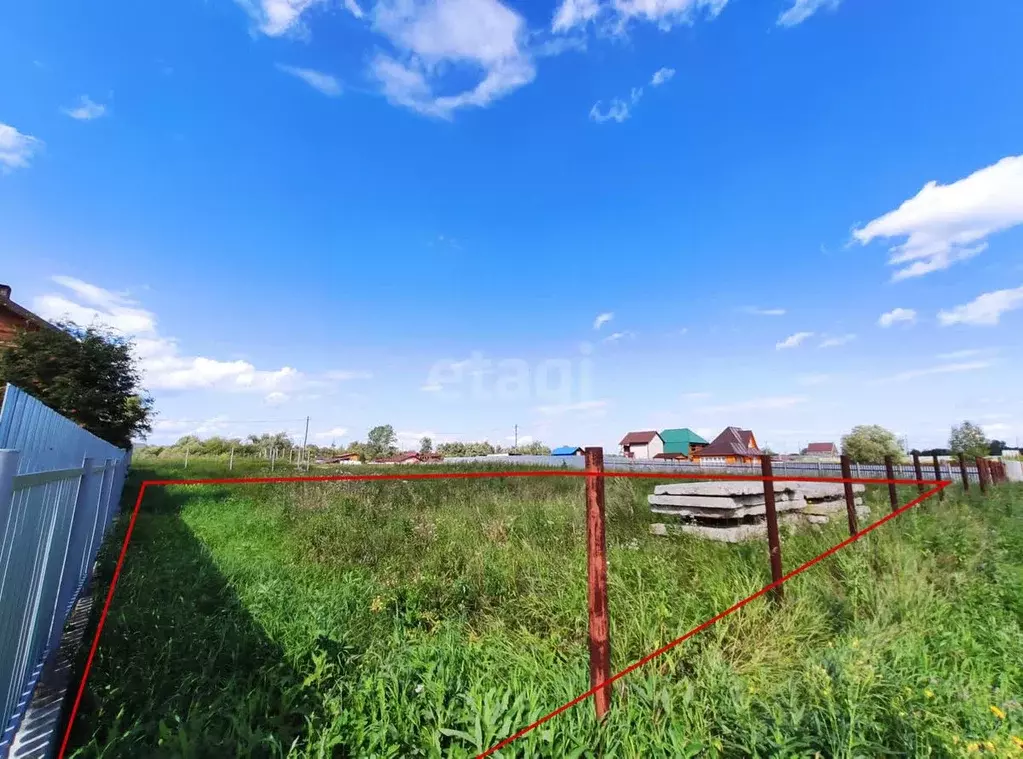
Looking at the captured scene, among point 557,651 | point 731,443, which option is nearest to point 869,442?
point 731,443

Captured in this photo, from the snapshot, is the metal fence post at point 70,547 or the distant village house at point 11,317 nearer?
the metal fence post at point 70,547

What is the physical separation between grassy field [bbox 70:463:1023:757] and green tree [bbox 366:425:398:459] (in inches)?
2473

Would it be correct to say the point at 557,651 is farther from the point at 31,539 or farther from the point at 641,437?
the point at 641,437

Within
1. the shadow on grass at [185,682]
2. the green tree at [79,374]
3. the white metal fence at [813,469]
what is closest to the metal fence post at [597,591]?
the white metal fence at [813,469]

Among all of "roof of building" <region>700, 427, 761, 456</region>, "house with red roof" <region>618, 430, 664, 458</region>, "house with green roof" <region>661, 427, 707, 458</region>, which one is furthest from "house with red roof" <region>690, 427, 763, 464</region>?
"house with red roof" <region>618, 430, 664, 458</region>

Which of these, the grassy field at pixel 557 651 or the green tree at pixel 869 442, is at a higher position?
the green tree at pixel 869 442

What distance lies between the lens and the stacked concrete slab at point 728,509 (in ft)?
19.9

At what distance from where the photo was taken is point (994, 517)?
24.5ft

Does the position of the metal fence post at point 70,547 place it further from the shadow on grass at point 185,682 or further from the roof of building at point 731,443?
the roof of building at point 731,443

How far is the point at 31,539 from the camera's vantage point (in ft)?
8.44

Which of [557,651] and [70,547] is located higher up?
[70,547]

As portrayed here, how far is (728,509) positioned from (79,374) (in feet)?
58.6

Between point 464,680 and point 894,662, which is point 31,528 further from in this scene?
point 894,662

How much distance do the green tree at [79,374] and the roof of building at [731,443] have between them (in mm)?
48882
